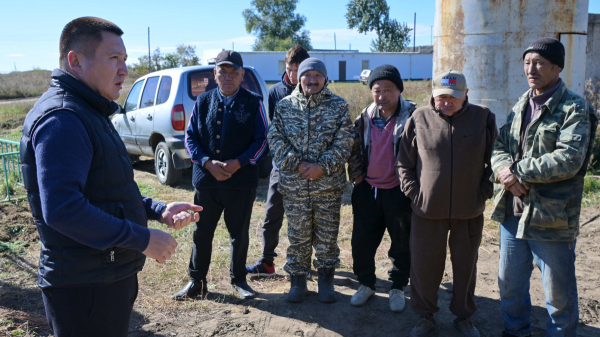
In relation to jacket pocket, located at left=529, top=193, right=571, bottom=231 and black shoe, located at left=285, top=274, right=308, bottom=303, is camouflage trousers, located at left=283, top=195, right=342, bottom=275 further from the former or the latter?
jacket pocket, located at left=529, top=193, right=571, bottom=231

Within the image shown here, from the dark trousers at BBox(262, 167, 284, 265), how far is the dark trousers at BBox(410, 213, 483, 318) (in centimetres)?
154

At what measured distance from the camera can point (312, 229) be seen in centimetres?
390

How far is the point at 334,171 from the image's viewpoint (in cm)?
367

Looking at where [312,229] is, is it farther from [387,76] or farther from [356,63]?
[356,63]

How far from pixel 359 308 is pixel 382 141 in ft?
4.60

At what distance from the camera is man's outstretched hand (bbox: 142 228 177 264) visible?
1.89m

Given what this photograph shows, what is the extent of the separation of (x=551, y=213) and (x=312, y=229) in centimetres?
183

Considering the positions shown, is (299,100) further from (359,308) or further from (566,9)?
(566,9)

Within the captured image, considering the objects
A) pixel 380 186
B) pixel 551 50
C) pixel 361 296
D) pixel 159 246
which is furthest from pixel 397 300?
pixel 159 246

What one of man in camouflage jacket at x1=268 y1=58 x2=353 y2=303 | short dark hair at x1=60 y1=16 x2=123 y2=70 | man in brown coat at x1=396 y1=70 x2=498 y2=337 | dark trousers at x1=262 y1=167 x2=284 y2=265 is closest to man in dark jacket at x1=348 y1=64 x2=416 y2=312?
man in camouflage jacket at x1=268 y1=58 x2=353 y2=303

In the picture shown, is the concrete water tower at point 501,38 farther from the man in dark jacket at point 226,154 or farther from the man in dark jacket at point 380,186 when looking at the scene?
the man in dark jacket at point 226,154

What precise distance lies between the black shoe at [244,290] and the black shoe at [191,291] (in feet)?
0.97

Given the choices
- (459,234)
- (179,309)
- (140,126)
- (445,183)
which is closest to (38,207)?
(179,309)

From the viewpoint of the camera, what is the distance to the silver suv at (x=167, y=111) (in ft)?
24.0
